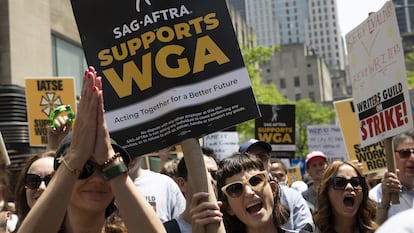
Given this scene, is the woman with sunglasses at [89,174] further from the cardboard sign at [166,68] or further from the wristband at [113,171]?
the cardboard sign at [166,68]

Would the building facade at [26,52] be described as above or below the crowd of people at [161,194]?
above

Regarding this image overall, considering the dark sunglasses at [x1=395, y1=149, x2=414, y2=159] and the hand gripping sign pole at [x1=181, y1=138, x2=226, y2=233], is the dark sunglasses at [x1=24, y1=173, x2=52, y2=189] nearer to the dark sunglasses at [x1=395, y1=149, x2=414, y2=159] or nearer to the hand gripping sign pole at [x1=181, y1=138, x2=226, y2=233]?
the hand gripping sign pole at [x1=181, y1=138, x2=226, y2=233]

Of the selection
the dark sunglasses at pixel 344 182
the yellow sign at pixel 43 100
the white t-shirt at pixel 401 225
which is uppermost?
the yellow sign at pixel 43 100

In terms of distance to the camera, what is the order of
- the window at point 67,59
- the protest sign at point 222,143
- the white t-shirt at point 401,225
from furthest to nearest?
the window at point 67,59 → the protest sign at point 222,143 → the white t-shirt at point 401,225

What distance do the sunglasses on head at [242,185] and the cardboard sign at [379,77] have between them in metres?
1.43

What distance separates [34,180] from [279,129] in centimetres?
783

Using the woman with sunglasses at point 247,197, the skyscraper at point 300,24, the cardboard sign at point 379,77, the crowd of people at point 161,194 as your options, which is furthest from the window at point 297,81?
the woman with sunglasses at point 247,197

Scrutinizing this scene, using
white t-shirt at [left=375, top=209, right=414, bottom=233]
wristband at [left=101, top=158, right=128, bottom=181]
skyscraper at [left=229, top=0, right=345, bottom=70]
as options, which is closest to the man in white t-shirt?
wristband at [left=101, top=158, right=128, bottom=181]

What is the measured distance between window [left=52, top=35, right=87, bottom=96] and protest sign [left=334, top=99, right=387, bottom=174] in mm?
8693

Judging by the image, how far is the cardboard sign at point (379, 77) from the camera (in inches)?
190

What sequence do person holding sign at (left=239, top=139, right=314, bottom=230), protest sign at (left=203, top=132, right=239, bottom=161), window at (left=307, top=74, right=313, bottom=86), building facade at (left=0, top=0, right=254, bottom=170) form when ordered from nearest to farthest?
person holding sign at (left=239, top=139, right=314, bottom=230) < protest sign at (left=203, top=132, right=239, bottom=161) < building facade at (left=0, top=0, right=254, bottom=170) < window at (left=307, top=74, right=313, bottom=86)

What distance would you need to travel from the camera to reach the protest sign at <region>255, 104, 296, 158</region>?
11.0m

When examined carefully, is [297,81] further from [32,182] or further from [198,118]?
[198,118]

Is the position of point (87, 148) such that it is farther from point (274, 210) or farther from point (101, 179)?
point (274, 210)
